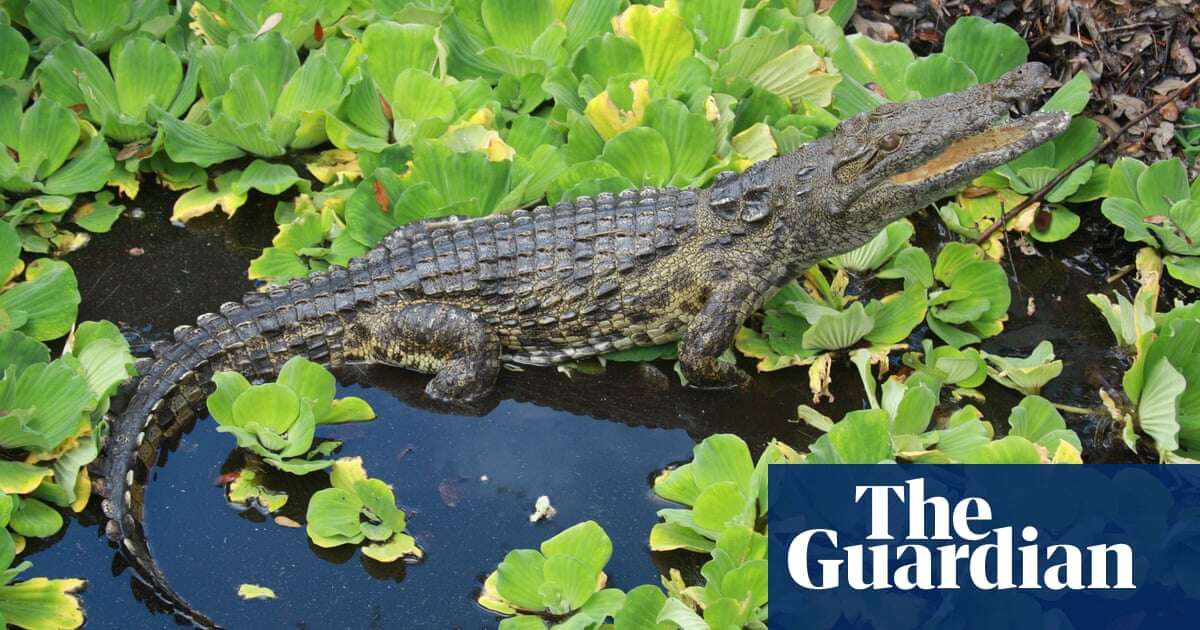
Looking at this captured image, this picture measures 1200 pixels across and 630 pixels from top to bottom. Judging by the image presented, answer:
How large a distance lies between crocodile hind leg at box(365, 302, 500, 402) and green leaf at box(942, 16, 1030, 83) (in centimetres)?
229

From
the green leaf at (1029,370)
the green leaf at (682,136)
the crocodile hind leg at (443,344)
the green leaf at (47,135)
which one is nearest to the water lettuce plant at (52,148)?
the green leaf at (47,135)

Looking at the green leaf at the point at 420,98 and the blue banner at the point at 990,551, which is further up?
the green leaf at the point at 420,98

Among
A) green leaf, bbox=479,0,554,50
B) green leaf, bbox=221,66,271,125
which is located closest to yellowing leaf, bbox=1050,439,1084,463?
green leaf, bbox=479,0,554,50

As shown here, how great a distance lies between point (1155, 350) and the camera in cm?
382

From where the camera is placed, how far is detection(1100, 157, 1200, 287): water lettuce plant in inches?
178

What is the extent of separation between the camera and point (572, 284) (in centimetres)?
421

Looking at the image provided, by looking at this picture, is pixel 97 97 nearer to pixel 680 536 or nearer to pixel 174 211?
pixel 174 211

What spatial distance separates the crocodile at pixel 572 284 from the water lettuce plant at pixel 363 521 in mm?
595

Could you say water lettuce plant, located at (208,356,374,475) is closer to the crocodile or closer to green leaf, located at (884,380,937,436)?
the crocodile

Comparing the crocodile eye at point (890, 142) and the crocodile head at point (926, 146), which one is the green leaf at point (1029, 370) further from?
the crocodile eye at point (890, 142)

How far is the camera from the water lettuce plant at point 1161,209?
4527mm

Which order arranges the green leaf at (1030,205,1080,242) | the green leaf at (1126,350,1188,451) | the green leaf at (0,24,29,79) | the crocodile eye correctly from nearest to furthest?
1. the green leaf at (1126,350,1188,451)
2. the crocodile eye
3. the green leaf at (1030,205,1080,242)
4. the green leaf at (0,24,29,79)

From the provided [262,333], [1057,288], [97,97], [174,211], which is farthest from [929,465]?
[97,97]

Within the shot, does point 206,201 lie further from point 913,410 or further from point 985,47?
point 985,47
